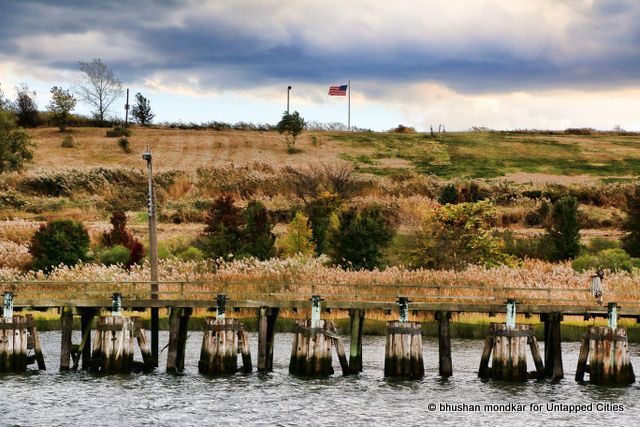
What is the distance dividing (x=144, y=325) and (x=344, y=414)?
22136 mm

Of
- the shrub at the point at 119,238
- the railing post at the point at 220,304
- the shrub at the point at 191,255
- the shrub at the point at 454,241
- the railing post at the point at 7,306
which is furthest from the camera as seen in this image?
the shrub at the point at 119,238

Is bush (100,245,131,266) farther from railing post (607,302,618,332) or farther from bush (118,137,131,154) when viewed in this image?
bush (118,137,131,154)

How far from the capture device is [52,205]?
95250 millimetres

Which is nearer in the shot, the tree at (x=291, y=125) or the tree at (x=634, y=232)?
the tree at (x=634, y=232)

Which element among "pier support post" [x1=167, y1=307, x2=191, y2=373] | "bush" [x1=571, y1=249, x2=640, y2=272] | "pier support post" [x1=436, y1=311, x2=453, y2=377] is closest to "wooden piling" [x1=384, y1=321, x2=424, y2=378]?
"pier support post" [x1=436, y1=311, x2=453, y2=377]

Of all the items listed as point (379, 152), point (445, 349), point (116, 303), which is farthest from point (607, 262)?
point (379, 152)

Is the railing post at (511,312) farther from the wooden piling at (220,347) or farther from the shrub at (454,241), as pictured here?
the shrub at (454,241)

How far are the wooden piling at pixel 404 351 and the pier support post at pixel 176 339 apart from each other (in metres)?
7.37

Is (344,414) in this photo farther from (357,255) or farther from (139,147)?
(139,147)

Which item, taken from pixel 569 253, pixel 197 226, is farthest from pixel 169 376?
pixel 197 226

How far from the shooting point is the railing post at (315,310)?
37525mm

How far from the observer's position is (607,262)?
6016 cm

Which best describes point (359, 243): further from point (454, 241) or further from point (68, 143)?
point (68, 143)

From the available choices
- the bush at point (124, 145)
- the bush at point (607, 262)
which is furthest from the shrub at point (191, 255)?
the bush at point (124, 145)
